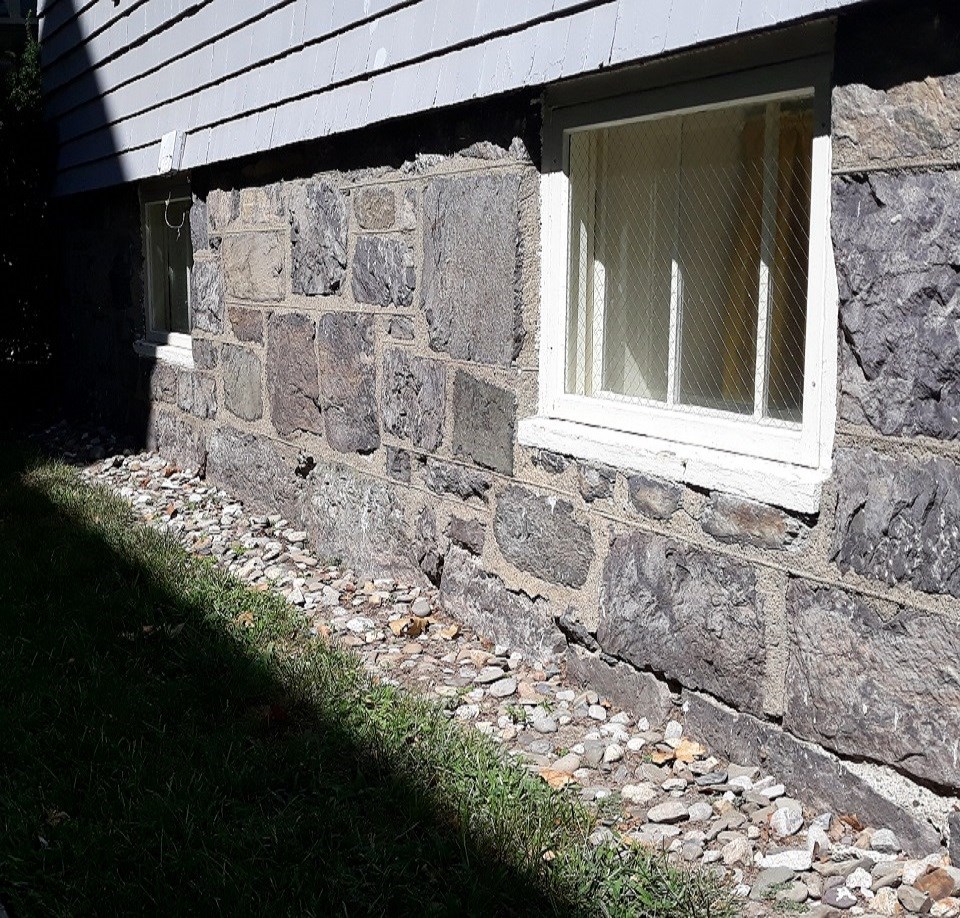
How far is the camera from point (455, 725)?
3318 mm

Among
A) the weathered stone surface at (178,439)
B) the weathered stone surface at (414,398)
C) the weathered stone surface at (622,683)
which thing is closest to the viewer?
the weathered stone surface at (622,683)

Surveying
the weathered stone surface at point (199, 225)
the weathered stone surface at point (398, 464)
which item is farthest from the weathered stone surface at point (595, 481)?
the weathered stone surface at point (199, 225)

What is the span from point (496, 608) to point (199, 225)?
126 inches

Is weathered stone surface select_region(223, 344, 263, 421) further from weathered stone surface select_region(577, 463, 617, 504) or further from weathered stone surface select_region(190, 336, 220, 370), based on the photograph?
weathered stone surface select_region(577, 463, 617, 504)

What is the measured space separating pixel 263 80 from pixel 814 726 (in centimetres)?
376

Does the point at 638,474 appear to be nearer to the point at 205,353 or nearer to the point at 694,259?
the point at 694,259

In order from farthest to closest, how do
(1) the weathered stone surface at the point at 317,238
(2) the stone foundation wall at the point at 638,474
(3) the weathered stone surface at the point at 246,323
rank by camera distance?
(3) the weathered stone surface at the point at 246,323
(1) the weathered stone surface at the point at 317,238
(2) the stone foundation wall at the point at 638,474

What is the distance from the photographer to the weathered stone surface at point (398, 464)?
4.38 meters

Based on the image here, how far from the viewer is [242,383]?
5727mm

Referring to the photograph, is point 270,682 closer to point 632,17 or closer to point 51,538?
point 51,538

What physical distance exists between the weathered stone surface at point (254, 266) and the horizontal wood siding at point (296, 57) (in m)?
0.39

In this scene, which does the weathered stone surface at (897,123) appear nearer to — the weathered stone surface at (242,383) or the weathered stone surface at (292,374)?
the weathered stone surface at (292,374)

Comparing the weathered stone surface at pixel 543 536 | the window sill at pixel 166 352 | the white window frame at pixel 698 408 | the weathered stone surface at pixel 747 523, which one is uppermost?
the white window frame at pixel 698 408

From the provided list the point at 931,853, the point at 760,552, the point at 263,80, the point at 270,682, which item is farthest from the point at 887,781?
the point at 263,80
